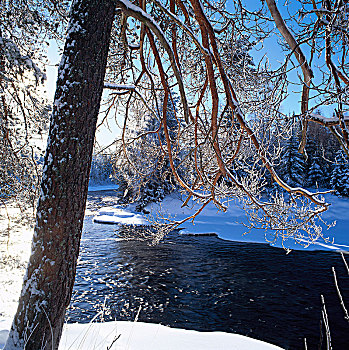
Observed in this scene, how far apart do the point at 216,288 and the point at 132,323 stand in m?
4.61

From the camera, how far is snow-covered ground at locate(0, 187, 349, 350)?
393cm

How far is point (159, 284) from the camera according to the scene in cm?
955

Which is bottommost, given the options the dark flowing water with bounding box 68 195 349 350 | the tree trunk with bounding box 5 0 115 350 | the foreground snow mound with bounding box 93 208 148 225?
the dark flowing water with bounding box 68 195 349 350

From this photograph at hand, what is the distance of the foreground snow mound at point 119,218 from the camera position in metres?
19.4

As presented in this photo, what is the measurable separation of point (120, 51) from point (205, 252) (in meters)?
10.5

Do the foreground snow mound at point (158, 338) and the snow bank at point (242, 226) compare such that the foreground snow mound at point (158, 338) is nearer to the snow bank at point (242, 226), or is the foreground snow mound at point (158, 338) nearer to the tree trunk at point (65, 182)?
the tree trunk at point (65, 182)

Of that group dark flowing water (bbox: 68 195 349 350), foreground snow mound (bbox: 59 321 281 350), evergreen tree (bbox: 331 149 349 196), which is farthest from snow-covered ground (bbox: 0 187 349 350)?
dark flowing water (bbox: 68 195 349 350)

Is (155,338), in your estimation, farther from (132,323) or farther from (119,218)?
(119,218)

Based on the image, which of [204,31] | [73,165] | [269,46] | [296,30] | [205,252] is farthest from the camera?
[205,252]

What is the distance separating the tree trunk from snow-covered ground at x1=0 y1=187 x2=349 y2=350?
466 millimetres

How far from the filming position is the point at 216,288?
30.6ft

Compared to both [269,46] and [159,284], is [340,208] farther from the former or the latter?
[269,46]

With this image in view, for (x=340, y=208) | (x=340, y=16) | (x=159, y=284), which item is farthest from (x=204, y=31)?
(x=340, y=208)

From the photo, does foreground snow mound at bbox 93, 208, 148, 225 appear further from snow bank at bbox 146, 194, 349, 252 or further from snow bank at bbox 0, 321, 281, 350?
snow bank at bbox 0, 321, 281, 350
